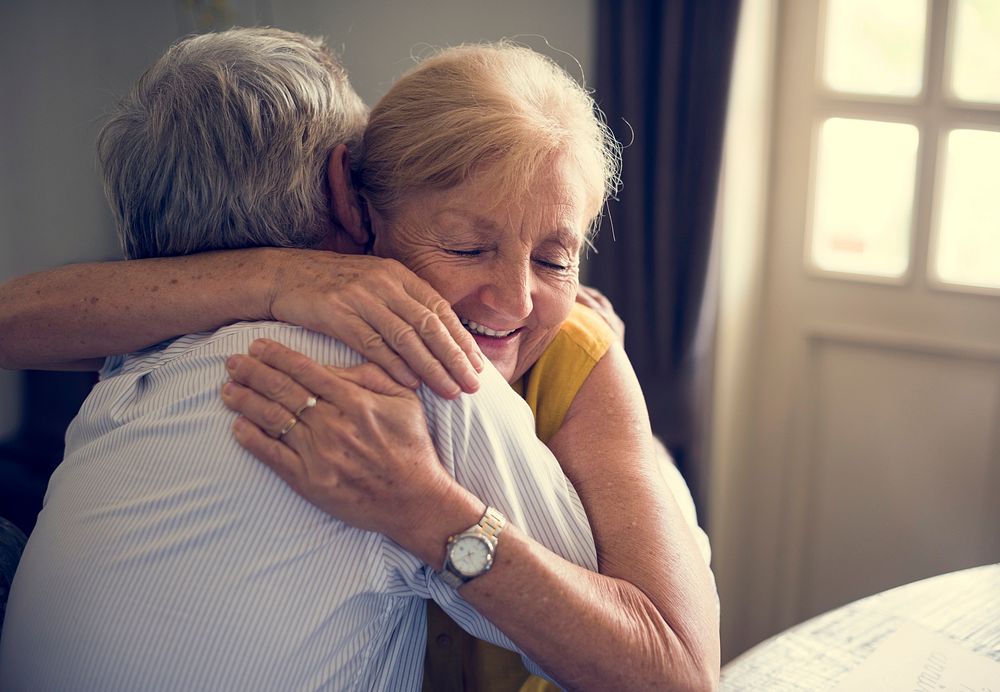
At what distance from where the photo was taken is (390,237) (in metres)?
1.44

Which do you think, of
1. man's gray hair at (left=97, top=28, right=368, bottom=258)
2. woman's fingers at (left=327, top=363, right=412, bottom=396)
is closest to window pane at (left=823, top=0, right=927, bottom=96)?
man's gray hair at (left=97, top=28, right=368, bottom=258)

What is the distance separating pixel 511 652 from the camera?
1439 mm

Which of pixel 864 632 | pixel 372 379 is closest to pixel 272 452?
pixel 372 379

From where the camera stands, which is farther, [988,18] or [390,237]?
[988,18]

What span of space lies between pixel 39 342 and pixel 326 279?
52 centimetres

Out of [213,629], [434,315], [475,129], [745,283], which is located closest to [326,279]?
[434,315]

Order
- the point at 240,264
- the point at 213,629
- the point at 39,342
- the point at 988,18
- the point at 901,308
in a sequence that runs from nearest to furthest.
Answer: the point at 213,629 → the point at 240,264 → the point at 39,342 → the point at 988,18 → the point at 901,308

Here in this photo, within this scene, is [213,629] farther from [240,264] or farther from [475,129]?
[475,129]

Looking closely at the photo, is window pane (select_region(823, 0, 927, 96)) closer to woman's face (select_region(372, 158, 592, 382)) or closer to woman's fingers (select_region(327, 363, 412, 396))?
woman's face (select_region(372, 158, 592, 382))

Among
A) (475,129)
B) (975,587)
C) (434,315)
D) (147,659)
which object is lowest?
(975,587)

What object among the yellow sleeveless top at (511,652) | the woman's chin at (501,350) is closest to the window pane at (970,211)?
the yellow sleeveless top at (511,652)

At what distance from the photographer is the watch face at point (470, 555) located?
1.08 m

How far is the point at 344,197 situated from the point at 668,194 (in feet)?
4.09

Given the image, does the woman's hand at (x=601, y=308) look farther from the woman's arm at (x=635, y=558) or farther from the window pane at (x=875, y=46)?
the window pane at (x=875, y=46)
